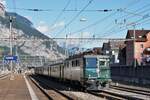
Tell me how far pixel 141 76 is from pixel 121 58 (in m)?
70.4

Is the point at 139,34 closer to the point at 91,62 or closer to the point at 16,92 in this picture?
the point at 16,92

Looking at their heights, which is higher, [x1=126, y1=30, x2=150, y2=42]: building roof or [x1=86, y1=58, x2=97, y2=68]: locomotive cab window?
[x1=126, y1=30, x2=150, y2=42]: building roof

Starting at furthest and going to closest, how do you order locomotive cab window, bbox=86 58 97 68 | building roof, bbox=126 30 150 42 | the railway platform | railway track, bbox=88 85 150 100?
1. building roof, bbox=126 30 150 42
2. locomotive cab window, bbox=86 58 97 68
3. the railway platform
4. railway track, bbox=88 85 150 100

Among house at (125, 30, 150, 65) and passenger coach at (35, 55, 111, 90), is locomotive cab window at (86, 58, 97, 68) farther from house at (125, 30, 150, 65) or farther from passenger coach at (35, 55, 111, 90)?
house at (125, 30, 150, 65)

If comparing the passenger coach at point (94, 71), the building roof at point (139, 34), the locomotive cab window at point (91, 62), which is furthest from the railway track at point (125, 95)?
the building roof at point (139, 34)

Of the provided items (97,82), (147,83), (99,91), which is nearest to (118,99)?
(97,82)

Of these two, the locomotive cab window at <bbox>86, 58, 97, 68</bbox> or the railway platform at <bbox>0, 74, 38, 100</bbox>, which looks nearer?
the railway platform at <bbox>0, 74, 38, 100</bbox>

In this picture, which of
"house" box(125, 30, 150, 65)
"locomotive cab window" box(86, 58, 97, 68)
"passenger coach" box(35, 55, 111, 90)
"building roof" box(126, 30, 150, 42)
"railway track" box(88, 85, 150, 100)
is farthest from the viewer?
"building roof" box(126, 30, 150, 42)

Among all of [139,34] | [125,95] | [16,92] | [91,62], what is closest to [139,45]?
[139,34]

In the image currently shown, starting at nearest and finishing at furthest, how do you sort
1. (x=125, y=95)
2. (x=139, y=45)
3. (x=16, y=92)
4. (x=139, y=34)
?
(x=125, y=95), (x=16, y=92), (x=139, y=45), (x=139, y=34)

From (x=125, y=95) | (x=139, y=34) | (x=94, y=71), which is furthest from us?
(x=139, y=34)

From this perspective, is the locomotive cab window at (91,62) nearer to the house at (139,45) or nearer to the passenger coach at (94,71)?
the passenger coach at (94,71)

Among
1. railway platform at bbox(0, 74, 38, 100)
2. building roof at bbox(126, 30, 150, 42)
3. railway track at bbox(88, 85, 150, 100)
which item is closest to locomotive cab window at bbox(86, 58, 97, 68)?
railway track at bbox(88, 85, 150, 100)

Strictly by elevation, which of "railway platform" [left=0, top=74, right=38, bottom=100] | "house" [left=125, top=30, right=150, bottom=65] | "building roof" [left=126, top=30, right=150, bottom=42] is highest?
"building roof" [left=126, top=30, right=150, bottom=42]
